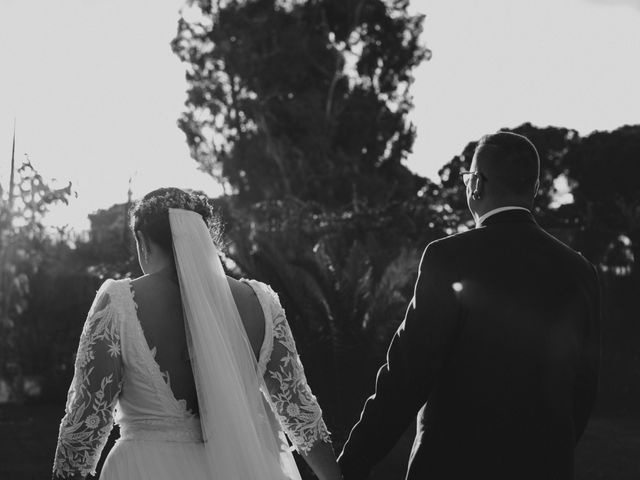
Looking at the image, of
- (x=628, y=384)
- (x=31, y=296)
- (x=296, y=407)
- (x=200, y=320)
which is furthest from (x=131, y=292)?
(x=628, y=384)

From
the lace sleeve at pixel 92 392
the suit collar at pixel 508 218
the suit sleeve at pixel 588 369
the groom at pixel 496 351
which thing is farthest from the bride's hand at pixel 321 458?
the suit collar at pixel 508 218

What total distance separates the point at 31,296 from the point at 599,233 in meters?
8.71

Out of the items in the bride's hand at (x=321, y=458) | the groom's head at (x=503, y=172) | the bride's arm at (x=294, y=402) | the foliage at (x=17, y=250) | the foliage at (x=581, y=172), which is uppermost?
the foliage at (x=581, y=172)

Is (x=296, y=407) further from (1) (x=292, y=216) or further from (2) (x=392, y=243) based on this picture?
(1) (x=292, y=216)

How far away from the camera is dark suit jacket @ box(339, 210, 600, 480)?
3.56 m

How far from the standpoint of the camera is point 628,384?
604 inches

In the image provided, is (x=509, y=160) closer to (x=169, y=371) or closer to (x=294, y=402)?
(x=294, y=402)

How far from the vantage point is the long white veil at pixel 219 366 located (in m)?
3.56

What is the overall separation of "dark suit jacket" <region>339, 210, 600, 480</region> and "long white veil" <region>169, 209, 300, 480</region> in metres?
0.46

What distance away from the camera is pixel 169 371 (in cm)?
353

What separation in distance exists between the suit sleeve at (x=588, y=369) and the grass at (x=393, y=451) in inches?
280

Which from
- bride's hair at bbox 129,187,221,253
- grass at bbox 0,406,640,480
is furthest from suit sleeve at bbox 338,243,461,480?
grass at bbox 0,406,640,480

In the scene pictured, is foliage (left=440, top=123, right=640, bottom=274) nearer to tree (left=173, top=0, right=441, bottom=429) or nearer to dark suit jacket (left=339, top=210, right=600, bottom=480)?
tree (left=173, top=0, right=441, bottom=429)

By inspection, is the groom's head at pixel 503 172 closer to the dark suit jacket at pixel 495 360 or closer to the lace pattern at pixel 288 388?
the dark suit jacket at pixel 495 360
